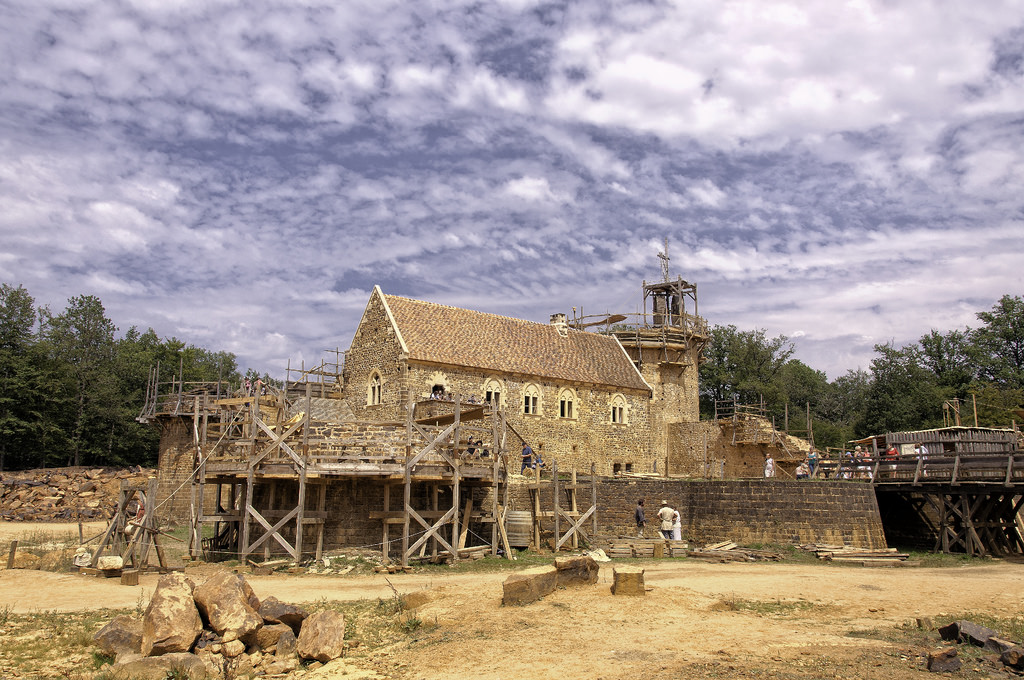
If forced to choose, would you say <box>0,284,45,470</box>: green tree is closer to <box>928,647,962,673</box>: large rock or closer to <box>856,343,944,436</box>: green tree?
<box>928,647,962,673</box>: large rock

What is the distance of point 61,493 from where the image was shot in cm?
4269

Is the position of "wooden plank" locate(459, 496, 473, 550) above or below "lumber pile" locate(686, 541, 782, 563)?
above

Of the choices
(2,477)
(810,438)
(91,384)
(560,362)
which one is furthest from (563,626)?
(91,384)

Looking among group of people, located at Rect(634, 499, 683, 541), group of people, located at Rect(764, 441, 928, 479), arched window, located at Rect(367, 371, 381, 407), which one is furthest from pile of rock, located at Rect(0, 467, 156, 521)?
group of people, located at Rect(764, 441, 928, 479)

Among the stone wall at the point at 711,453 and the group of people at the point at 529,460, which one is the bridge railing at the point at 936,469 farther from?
the stone wall at the point at 711,453

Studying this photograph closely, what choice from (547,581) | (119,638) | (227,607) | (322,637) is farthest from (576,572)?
(119,638)

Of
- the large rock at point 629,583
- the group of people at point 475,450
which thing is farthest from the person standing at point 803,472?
the large rock at point 629,583

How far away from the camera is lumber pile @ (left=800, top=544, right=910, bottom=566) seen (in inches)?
956

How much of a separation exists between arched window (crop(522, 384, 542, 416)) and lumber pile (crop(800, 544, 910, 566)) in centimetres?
1505

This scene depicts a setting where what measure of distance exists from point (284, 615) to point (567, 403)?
86.9 feet

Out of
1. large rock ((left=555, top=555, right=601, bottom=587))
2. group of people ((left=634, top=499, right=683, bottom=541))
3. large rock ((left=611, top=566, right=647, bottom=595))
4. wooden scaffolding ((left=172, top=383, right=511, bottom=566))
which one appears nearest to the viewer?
large rock ((left=611, top=566, right=647, bottom=595))

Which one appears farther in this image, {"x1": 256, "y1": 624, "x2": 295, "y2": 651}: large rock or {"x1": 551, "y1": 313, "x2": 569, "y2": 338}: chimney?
{"x1": 551, "y1": 313, "x2": 569, "y2": 338}: chimney

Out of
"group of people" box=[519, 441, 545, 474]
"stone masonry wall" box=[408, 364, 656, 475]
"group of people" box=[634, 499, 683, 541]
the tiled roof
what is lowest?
"group of people" box=[634, 499, 683, 541]

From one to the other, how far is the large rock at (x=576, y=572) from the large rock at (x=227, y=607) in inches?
251
